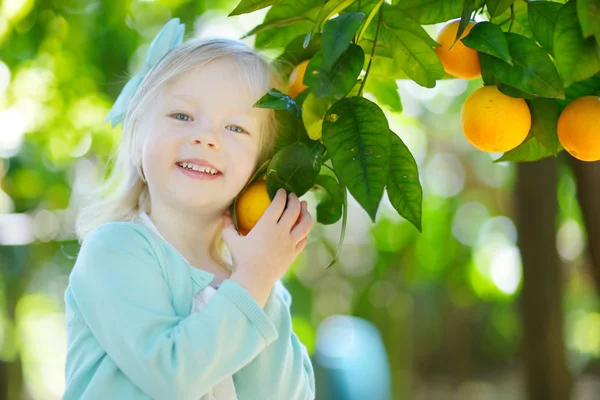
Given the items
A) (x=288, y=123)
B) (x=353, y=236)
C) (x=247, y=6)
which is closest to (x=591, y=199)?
(x=288, y=123)

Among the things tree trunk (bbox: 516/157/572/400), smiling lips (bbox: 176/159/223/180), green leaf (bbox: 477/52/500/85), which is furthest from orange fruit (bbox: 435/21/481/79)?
tree trunk (bbox: 516/157/572/400)

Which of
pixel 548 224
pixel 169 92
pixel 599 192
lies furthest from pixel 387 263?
pixel 169 92

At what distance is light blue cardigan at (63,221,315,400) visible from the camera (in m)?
0.88

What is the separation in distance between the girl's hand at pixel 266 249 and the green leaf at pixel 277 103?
0.13 m

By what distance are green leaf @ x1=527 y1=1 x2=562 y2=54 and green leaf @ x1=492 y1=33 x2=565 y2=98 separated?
25 mm

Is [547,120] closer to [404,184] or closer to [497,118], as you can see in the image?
[497,118]

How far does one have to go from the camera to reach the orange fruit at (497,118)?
0.84 m

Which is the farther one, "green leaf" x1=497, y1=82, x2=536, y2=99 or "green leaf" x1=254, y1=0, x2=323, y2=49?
"green leaf" x1=254, y1=0, x2=323, y2=49

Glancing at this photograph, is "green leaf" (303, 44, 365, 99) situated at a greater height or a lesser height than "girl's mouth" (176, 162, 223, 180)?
greater

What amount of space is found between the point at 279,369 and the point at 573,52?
599 millimetres

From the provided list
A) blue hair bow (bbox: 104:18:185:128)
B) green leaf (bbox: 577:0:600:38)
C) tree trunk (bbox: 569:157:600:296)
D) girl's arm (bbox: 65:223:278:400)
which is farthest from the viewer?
tree trunk (bbox: 569:157:600:296)

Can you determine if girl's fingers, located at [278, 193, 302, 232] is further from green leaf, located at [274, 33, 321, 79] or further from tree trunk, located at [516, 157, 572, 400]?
tree trunk, located at [516, 157, 572, 400]

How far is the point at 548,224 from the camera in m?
2.75

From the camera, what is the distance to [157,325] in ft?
2.98
